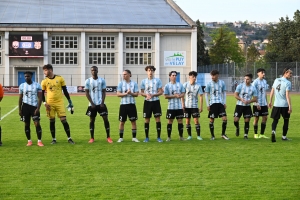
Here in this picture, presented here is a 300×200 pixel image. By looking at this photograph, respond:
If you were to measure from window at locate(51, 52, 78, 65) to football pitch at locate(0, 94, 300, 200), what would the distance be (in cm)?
4690

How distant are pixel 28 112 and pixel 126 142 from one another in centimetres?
269

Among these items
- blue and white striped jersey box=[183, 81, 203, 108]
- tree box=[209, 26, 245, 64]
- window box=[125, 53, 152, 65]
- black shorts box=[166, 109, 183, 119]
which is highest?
tree box=[209, 26, 245, 64]

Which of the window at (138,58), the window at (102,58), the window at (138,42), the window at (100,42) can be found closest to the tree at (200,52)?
the window at (138,58)

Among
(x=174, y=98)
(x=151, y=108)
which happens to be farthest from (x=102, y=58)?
(x=151, y=108)

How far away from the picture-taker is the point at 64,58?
63094 millimetres

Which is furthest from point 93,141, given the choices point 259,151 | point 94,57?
point 94,57

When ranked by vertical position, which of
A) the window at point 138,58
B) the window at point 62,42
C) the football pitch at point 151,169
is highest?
the window at point 62,42

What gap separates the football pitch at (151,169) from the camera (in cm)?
898

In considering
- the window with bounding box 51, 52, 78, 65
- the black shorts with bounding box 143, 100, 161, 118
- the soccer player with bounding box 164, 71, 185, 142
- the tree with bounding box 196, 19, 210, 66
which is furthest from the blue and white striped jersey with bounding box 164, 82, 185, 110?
the tree with bounding box 196, 19, 210, 66

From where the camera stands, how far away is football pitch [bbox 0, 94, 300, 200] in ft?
29.5

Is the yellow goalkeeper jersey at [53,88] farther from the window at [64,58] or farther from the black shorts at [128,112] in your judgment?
the window at [64,58]

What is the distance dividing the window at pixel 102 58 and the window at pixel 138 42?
212 centimetres

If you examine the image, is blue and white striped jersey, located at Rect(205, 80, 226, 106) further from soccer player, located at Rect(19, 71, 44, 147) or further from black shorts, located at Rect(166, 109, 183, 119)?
soccer player, located at Rect(19, 71, 44, 147)

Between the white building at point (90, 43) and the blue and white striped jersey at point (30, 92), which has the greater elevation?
the white building at point (90, 43)
